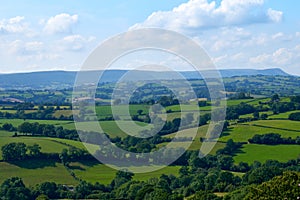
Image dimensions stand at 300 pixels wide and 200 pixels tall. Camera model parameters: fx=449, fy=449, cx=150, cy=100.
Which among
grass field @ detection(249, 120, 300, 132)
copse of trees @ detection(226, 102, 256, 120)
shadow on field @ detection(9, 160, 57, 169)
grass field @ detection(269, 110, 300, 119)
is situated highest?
copse of trees @ detection(226, 102, 256, 120)

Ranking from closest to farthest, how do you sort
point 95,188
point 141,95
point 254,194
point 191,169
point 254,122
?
point 254,194
point 95,188
point 191,169
point 254,122
point 141,95

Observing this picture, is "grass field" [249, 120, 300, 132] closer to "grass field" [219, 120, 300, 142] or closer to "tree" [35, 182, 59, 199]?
"grass field" [219, 120, 300, 142]

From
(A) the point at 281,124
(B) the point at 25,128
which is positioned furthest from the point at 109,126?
Result: (A) the point at 281,124

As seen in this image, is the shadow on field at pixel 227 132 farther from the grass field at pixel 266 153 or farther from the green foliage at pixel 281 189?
the green foliage at pixel 281 189

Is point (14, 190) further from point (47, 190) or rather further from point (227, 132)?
point (227, 132)

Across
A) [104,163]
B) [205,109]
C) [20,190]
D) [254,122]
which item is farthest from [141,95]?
[20,190]

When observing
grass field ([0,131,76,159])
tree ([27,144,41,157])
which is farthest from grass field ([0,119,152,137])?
tree ([27,144,41,157])

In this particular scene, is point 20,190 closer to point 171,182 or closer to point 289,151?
point 171,182
